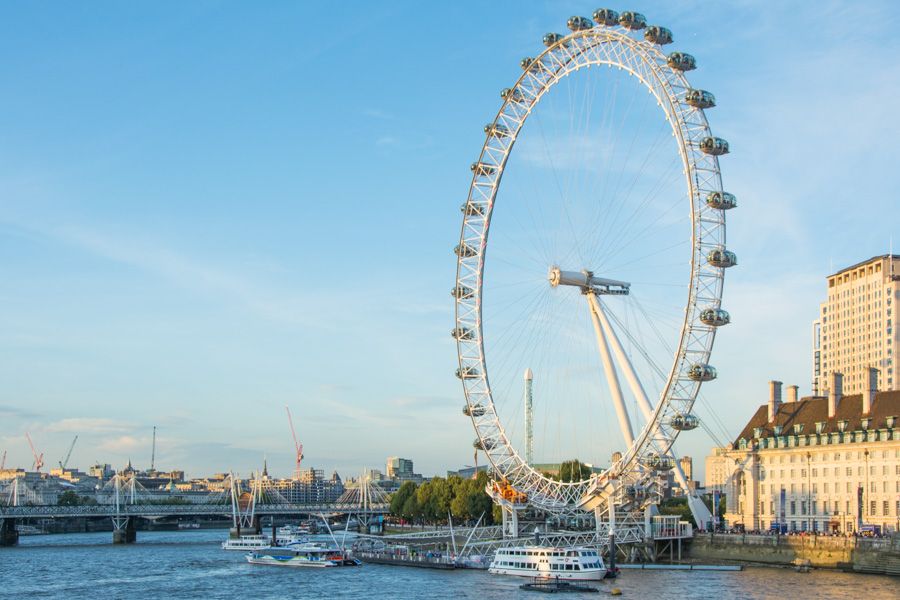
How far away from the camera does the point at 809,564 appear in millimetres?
81000

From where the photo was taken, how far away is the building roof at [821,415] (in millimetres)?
93125

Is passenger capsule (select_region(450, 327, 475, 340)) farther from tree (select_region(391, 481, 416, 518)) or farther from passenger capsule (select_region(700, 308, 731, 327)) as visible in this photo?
tree (select_region(391, 481, 416, 518))

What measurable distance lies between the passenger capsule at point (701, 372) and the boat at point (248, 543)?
58512 millimetres

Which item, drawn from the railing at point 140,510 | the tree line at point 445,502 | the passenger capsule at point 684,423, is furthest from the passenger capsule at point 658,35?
the railing at point 140,510

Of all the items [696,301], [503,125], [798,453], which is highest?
[503,125]

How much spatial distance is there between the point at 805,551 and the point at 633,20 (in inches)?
1529

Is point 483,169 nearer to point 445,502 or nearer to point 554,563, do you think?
point 554,563

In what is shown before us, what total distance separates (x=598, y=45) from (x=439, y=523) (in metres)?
86.4

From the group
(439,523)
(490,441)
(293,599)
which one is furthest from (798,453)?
(439,523)

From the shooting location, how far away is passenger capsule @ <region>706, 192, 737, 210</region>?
253 ft

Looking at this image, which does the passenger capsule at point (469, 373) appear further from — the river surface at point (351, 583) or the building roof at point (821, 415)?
the building roof at point (821, 415)

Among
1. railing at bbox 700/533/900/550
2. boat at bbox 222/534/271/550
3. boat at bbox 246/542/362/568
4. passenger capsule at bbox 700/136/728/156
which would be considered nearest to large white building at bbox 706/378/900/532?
railing at bbox 700/533/900/550

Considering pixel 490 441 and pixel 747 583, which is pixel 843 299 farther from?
pixel 747 583

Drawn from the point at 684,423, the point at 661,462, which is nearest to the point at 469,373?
the point at 661,462
